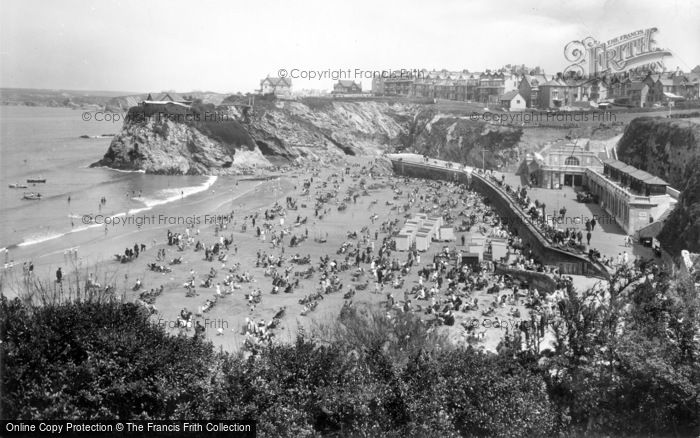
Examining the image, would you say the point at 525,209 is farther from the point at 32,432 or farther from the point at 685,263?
the point at 32,432

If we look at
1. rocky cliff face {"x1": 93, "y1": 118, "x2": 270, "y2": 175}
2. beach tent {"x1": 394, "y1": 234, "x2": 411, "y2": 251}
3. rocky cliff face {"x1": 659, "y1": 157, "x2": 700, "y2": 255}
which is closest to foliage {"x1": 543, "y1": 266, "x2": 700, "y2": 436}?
rocky cliff face {"x1": 659, "y1": 157, "x2": 700, "y2": 255}

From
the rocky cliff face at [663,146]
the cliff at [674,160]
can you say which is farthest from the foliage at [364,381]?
the rocky cliff face at [663,146]

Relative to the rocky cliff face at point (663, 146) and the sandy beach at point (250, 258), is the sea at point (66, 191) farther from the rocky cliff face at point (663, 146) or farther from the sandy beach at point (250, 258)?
the rocky cliff face at point (663, 146)

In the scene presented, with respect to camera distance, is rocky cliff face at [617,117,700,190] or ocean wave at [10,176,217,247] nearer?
ocean wave at [10,176,217,247]

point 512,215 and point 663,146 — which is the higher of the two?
point 663,146

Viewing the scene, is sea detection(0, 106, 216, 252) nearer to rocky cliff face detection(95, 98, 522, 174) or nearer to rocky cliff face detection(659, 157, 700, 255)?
rocky cliff face detection(95, 98, 522, 174)

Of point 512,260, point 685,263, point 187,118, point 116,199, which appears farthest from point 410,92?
point 685,263

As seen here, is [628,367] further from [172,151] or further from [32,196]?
[172,151]


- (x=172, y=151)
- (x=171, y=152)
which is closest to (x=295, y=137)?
(x=172, y=151)
